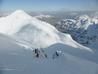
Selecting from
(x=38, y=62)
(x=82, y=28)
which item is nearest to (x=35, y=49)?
(x=38, y=62)

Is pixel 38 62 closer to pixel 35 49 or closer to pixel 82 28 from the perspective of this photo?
pixel 35 49

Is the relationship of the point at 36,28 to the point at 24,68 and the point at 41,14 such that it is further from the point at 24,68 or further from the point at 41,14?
the point at 24,68

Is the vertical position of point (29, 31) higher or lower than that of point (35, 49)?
higher

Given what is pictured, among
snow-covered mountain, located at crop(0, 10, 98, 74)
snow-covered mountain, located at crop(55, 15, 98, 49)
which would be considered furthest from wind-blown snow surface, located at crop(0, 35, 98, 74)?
snow-covered mountain, located at crop(55, 15, 98, 49)

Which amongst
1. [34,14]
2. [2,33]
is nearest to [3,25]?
[2,33]

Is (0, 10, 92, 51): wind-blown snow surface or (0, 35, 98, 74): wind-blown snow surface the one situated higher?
(0, 10, 92, 51): wind-blown snow surface

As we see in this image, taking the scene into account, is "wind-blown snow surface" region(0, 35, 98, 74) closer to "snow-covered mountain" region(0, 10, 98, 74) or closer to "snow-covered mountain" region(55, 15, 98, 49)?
"snow-covered mountain" region(0, 10, 98, 74)
